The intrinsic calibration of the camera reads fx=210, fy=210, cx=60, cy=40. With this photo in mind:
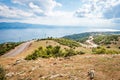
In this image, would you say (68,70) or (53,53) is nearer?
Result: (68,70)

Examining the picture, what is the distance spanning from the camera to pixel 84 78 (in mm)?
25547

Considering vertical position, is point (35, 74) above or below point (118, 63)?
below

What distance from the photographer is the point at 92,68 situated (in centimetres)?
2861

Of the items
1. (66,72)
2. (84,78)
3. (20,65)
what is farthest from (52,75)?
(20,65)

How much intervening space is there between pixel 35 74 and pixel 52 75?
9.77ft

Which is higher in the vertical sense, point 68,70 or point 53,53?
point 68,70

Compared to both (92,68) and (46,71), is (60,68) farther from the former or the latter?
(92,68)

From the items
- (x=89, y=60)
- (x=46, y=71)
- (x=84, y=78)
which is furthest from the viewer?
(x=89, y=60)

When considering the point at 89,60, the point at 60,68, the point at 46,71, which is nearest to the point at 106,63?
the point at 89,60

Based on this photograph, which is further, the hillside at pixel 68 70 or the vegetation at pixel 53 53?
the vegetation at pixel 53 53

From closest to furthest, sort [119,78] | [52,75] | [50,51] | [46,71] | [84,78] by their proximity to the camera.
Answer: [119,78] < [84,78] < [52,75] < [46,71] < [50,51]

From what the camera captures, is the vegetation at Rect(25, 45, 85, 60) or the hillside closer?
the hillside

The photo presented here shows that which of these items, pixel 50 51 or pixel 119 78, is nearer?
pixel 119 78

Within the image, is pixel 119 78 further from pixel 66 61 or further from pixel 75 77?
pixel 66 61
